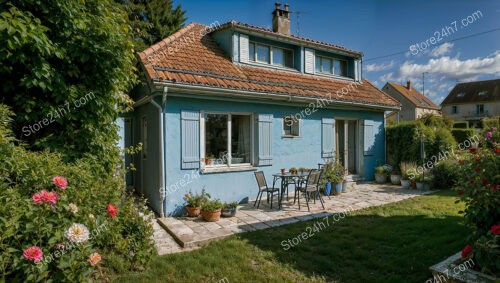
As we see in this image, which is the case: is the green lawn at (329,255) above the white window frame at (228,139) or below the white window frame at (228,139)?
below

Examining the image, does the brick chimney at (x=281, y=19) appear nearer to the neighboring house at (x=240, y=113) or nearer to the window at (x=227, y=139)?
the neighboring house at (x=240, y=113)

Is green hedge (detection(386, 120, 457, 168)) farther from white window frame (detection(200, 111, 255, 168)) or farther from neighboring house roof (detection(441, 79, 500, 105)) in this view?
neighboring house roof (detection(441, 79, 500, 105))

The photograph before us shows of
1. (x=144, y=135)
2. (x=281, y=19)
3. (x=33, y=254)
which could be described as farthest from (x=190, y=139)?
(x=281, y=19)

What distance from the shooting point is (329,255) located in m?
4.38

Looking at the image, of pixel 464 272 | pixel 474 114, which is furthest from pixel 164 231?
pixel 474 114

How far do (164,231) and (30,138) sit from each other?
2.89m

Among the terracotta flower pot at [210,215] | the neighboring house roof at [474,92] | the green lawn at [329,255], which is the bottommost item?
the green lawn at [329,255]

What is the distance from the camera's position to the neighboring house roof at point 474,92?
39.7m

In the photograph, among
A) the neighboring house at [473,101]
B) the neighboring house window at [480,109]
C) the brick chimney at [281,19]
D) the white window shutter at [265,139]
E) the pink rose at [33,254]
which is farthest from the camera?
the neighboring house window at [480,109]

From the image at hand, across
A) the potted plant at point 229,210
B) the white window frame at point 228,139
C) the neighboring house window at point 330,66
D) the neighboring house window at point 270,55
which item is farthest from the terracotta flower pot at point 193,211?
the neighboring house window at point 330,66

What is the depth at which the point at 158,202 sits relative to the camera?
6840 mm

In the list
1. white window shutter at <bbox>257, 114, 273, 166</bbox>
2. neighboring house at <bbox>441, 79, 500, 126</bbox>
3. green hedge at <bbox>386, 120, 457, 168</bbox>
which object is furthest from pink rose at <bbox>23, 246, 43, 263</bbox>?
neighboring house at <bbox>441, 79, 500, 126</bbox>

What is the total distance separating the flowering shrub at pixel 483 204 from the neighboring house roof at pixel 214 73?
5.20 metres

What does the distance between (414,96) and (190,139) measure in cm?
3554
